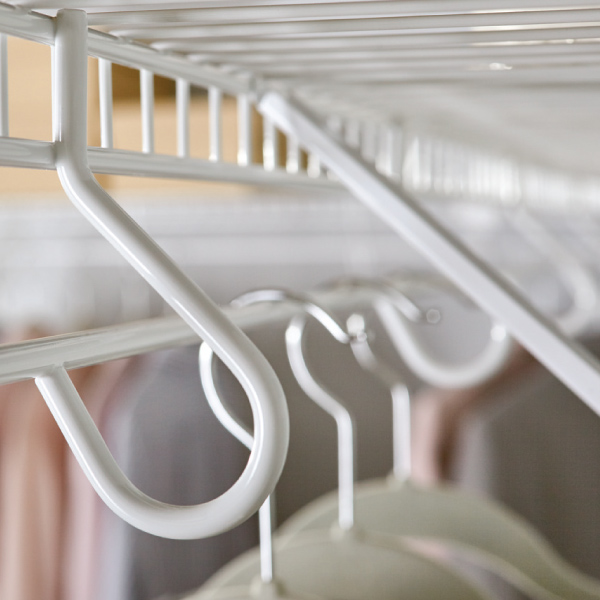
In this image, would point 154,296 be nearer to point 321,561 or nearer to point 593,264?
point 593,264

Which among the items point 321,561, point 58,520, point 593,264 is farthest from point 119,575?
point 593,264

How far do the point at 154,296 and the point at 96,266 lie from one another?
19cm

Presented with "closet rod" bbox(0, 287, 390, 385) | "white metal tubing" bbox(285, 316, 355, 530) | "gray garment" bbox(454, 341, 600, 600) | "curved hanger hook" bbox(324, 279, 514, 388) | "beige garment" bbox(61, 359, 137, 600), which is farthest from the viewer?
"gray garment" bbox(454, 341, 600, 600)

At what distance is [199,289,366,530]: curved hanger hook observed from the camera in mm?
353

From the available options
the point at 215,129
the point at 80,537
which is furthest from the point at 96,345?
the point at 80,537

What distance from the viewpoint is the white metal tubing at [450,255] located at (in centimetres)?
32

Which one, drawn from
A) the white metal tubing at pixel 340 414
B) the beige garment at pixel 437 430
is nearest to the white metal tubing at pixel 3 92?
the white metal tubing at pixel 340 414

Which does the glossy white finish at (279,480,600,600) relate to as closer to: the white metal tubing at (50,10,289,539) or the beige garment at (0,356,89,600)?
the white metal tubing at (50,10,289,539)

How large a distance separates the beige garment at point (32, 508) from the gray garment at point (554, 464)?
551mm

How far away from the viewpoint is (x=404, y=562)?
0.40 m

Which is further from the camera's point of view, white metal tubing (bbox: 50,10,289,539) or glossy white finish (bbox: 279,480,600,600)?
glossy white finish (bbox: 279,480,600,600)

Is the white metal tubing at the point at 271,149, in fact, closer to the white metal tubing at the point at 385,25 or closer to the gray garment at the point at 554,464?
the white metal tubing at the point at 385,25

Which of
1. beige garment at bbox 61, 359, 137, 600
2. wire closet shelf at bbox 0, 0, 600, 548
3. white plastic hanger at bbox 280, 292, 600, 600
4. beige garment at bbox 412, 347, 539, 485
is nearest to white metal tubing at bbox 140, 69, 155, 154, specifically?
wire closet shelf at bbox 0, 0, 600, 548

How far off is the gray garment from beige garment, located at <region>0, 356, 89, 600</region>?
55 cm
